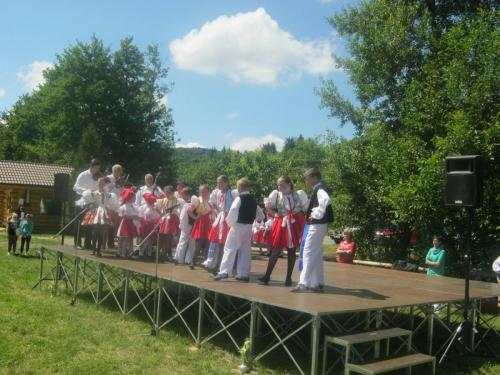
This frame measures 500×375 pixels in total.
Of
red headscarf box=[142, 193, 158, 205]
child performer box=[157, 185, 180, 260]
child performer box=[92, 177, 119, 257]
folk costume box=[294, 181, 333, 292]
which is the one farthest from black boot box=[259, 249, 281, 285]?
child performer box=[92, 177, 119, 257]

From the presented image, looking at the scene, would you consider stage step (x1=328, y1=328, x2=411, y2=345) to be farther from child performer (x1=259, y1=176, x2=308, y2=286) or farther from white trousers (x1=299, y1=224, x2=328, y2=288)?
child performer (x1=259, y1=176, x2=308, y2=286)

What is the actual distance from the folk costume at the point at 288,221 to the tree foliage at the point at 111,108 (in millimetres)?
27947

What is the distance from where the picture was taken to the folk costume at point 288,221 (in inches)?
290

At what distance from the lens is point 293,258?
7430mm

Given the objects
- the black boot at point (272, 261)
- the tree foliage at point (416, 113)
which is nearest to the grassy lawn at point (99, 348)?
the black boot at point (272, 261)

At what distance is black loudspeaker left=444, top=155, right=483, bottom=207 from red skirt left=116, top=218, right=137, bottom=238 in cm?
592

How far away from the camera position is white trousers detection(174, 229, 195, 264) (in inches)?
392

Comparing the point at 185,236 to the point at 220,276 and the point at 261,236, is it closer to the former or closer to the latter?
the point at 220,276

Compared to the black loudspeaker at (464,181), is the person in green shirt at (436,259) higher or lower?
lower

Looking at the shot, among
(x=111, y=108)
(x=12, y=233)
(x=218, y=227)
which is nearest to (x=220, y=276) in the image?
(x=218, y=227)

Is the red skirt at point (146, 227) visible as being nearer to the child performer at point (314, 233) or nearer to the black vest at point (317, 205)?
the child performer at point (314, 233)

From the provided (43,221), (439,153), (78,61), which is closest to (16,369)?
(439,153)

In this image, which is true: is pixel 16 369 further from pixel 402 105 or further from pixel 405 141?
pixel 402 105

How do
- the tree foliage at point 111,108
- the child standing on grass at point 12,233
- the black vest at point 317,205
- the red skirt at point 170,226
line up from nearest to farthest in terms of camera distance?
the black vest at point 317,205 < the red skirt at point 170,226 < the child standing on grass at point 12,233 < the tree foliage at point 111,108
